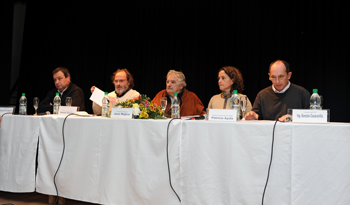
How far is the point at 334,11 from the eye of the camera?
147 inches

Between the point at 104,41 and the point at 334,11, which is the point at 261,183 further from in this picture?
the point at 104,41

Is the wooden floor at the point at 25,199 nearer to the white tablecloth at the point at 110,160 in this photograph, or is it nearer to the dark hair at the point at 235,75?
the white tablecloth at the point at 110,160

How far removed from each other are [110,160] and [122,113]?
14.2 inches

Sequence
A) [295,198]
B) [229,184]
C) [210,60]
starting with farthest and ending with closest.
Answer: [210,60] → [229,184] → [295,198]

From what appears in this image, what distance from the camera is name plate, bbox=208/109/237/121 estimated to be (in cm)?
189

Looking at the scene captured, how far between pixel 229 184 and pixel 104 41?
14.4 feet

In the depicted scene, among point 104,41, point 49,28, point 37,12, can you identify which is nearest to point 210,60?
point 104,41

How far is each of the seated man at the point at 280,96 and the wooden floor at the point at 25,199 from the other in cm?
183

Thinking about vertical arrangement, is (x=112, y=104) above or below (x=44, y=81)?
below

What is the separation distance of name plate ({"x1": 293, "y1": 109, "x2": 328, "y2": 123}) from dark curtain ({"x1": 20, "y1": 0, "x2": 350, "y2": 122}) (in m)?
2.36

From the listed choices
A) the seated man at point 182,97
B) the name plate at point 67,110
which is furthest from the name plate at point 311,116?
the name plate at point 67,110

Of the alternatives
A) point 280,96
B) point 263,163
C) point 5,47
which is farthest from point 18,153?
point 5,47

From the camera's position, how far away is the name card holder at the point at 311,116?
170 cm

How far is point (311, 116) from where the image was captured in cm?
172
